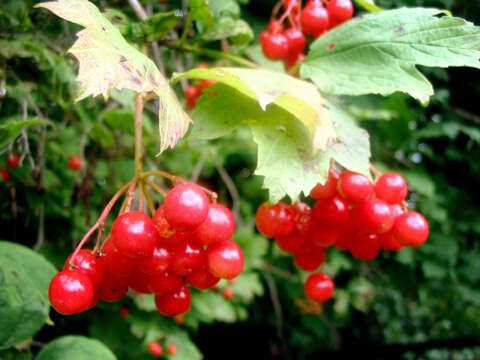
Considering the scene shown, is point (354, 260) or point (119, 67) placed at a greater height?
point (119, 67)

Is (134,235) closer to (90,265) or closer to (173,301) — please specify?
(90,265)

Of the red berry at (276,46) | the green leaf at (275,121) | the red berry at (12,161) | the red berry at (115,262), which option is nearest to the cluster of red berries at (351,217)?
the green leaf at (275,121)

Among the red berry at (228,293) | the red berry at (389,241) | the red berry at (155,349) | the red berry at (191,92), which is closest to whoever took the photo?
the red berry at (389,241)

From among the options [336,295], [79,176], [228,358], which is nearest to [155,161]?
[79,176]

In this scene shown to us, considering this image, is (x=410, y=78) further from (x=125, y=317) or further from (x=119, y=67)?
(x=125, y=317)

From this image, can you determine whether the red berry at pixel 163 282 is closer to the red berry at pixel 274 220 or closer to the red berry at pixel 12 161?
the red berry at pixel 274 220

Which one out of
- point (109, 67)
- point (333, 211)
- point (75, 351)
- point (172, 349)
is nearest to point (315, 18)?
point (333, 211)
